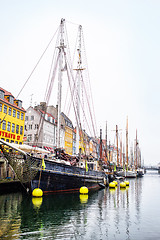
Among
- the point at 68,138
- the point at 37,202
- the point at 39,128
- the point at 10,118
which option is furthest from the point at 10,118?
the point at 68,138

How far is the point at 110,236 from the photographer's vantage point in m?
11.7

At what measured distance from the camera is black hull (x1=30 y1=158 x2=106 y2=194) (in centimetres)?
2361

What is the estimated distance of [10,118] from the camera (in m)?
47.2

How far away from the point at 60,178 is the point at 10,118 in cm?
2595

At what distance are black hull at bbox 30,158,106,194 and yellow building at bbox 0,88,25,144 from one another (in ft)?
68.8

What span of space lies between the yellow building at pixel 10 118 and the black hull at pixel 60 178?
68.8 ft

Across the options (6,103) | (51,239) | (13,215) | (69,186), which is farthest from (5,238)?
(6,103)

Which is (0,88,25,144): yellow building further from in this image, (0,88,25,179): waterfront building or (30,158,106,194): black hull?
(30,158,106,194): black hull

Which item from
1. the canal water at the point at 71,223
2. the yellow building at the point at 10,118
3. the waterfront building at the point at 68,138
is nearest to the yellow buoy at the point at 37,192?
the canal water at the point at 71,223

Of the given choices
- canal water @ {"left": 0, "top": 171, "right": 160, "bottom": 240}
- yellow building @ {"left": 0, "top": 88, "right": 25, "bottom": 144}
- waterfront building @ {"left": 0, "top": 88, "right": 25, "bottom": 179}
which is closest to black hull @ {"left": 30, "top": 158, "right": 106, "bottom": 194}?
canal water @ {"left": 0, "top": 171, "right": 160, "bottom": 240}

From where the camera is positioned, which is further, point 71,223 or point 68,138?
point 68,138

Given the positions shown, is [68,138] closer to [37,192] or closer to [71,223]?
[37,192]

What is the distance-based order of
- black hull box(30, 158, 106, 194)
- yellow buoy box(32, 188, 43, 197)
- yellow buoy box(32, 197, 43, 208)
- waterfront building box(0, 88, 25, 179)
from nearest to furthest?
yellow buoy box(32, 197, 43, 208) < yellow buoy box(32, 188, 43, 197) < black hull box(30, 158, 106, 194) < waterfront building box(0, 88, 25, 179)

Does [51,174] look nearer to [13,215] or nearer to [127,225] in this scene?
[13,215]
